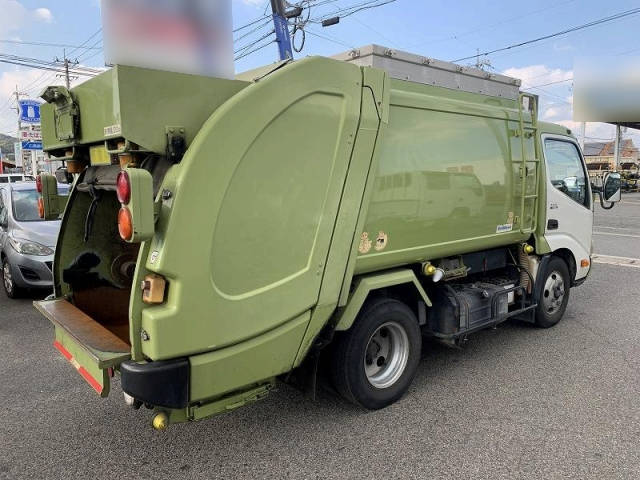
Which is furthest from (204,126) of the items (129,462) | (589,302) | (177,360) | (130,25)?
(589,302)

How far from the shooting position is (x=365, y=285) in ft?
11.4

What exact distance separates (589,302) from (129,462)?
630 centimetres

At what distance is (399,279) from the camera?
12.2 feet

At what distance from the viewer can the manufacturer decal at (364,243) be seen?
11.1ft

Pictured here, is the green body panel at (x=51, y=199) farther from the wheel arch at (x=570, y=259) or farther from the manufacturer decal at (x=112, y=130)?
the wheel arch at (x=570, y=259)

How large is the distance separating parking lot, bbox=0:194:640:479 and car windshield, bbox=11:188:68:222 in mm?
3182

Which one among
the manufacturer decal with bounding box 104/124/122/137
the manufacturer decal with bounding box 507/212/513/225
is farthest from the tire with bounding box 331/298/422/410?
the manufacturer decal with bounding box 104/124/122/137

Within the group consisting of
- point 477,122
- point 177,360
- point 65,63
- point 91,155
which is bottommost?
point 177,360

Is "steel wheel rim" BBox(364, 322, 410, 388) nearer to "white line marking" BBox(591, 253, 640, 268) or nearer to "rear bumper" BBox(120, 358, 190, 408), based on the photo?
"rear bumper" BBox(120, 358, 190, 408)

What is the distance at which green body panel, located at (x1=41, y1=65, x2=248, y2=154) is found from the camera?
2.50 meters

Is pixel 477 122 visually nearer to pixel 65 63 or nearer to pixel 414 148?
pixel 414 148

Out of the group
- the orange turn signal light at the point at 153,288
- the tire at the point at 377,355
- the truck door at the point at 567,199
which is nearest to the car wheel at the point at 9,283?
the orange turn signal light at the point at 153,288

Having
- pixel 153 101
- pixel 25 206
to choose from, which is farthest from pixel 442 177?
pixel 25 206

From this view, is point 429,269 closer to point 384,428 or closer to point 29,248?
point 384,428
